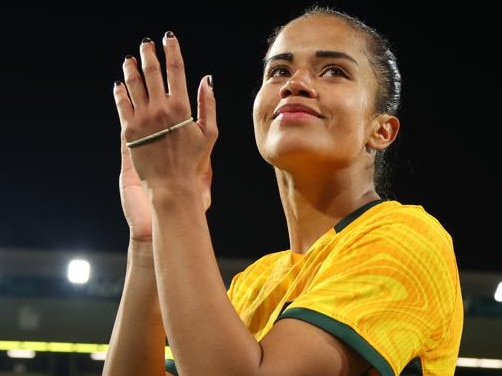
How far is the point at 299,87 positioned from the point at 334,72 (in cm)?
9

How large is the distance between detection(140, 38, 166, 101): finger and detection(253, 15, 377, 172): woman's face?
0.94ft

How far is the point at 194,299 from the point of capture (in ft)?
3.40

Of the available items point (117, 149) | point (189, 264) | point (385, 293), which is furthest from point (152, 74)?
point (117, 149)

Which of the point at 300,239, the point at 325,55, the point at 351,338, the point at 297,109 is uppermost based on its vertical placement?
the point at 325,55

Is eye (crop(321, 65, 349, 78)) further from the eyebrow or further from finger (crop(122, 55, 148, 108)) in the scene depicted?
finger (crop(122, 55, 148, 108))

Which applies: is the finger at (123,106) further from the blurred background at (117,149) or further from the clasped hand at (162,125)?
the blurred background at (117,149)

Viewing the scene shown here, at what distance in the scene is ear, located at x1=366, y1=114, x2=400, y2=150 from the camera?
153cm

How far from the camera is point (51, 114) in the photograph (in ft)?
19.0

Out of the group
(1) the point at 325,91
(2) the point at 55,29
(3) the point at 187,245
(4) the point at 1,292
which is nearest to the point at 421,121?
(2) the point at 55,29

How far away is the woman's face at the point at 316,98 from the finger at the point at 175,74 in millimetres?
266

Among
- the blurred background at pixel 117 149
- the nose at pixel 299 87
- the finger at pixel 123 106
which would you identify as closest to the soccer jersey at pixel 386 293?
the nose at pixel 299 87

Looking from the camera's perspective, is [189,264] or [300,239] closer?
[189,264]

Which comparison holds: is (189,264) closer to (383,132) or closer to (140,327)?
(140,327)

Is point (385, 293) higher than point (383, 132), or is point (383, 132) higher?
point (383, 132)
